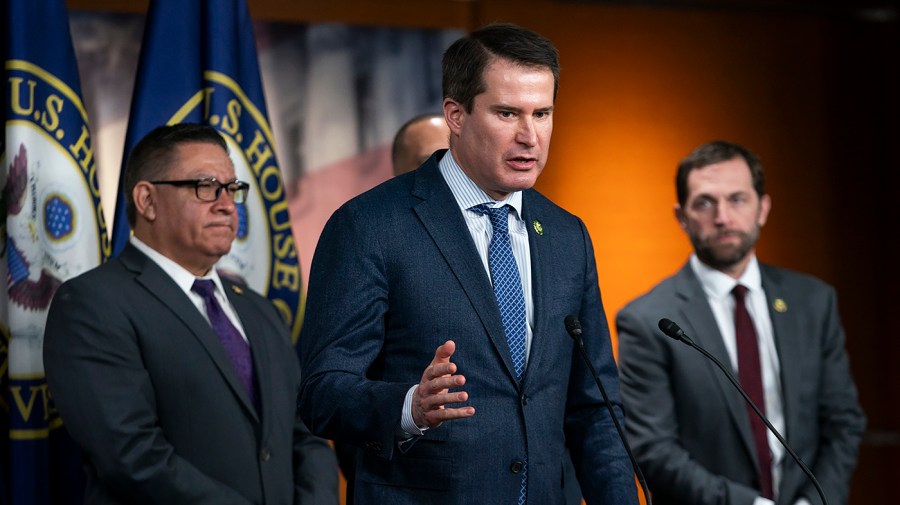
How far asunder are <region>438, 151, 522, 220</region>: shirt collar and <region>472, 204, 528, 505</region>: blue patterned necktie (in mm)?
14

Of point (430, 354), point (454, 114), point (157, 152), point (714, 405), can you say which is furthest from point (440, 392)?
point (714, 405)

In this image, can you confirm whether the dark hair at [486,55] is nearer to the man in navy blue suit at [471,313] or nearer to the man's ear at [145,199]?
the man in navy blue suit at [471,313]

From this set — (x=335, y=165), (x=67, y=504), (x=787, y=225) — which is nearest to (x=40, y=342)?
(x=67, y=504)

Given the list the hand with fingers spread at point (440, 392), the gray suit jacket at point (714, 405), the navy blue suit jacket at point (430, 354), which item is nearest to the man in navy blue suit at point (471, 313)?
the navy blue suit jacket at point (430, 354)

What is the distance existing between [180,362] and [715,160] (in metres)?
1.88

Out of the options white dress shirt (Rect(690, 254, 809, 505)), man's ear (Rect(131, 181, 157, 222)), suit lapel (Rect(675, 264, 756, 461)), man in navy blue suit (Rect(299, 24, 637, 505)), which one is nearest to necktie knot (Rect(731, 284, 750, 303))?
white dress shirt (Rect(690, 254, 809, 505))

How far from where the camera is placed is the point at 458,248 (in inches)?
91.4

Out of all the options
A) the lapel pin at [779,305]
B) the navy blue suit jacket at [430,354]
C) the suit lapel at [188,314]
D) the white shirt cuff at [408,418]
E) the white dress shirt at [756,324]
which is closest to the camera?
the white shirt cuff at [408,418]

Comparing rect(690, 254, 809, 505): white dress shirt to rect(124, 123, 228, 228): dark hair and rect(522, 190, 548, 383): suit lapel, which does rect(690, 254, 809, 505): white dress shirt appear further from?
rect(124, 123, 228, 228): dark hair

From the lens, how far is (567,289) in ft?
7.89

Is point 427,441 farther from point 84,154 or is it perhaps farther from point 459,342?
point 84,154

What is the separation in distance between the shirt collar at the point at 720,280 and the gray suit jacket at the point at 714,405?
0.12ft

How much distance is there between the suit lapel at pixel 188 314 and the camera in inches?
124

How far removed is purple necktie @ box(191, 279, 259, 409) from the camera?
3.26m
